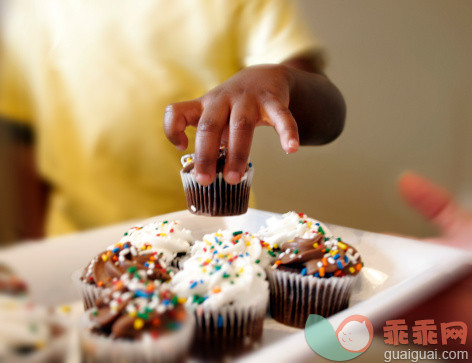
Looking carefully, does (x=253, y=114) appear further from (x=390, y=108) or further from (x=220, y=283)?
(x=220, y=283)

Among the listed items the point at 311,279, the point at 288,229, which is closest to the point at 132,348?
the point at 311,279

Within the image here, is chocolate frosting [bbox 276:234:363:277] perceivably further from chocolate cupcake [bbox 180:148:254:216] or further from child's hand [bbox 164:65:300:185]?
child's hand [bbox 164:65:300:185]

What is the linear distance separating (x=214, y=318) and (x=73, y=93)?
506 millimetres

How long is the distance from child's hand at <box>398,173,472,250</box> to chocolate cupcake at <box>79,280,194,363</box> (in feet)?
1.34

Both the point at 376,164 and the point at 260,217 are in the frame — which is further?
the point at 260,217

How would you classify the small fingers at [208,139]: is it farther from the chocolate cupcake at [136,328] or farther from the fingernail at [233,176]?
the chocolate cupcake at [136,328]

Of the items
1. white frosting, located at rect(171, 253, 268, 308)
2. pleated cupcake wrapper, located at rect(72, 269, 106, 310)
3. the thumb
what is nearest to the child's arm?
the thumb

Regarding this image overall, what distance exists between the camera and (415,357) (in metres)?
0.54

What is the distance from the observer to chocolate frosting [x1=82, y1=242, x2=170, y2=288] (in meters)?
0.92

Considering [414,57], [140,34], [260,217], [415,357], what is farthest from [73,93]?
[260,217]

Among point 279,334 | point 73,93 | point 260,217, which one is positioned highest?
point 73,93

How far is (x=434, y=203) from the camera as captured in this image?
1.89 ft

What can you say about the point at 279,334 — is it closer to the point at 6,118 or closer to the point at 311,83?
the point at 311,83

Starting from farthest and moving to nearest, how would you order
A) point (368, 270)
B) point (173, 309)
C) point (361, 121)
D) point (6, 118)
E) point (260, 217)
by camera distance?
point (260, 217) < point (368, 270) < point (173, 309) < point (361, 121) < point (6, 118)
